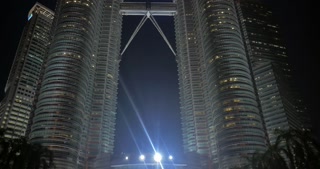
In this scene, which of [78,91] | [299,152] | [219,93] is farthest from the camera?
[78,91]

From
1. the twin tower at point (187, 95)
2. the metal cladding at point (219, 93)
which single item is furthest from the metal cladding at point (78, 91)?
the metal cladding at point (219, 93)

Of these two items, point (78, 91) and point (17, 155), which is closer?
point (17, 155)

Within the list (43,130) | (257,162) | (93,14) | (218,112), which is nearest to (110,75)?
(93,14)

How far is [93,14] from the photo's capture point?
7136 inches

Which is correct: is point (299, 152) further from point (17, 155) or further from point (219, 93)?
point (219, 93)

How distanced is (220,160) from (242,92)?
33.8 m

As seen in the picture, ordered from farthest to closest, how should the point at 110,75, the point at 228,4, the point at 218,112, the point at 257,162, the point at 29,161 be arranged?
the point at 110,75
the point at 228,4
the point at 218,112
the point at 257,162
the point at 29,161

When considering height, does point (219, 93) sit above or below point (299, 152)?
above

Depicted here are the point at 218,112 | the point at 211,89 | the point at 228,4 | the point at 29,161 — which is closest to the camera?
the point at 29,161

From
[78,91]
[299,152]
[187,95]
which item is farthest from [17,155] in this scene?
[187,95]

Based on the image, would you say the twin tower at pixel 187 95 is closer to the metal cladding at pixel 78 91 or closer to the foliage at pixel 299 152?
the metal cladding at pixel 78 91

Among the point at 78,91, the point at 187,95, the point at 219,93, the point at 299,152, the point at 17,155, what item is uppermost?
the point at 187,95

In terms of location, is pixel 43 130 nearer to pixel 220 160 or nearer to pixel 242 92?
pixel 220 160

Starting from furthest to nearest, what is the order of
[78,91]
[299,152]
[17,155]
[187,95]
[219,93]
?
1. [187,95]
2. [78,91]
3. [219,93]
4. [17,155]
5. [299,152]
